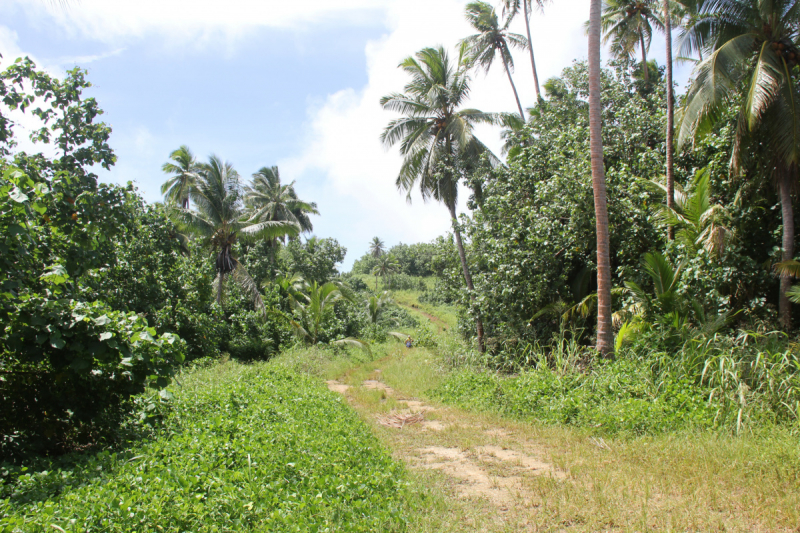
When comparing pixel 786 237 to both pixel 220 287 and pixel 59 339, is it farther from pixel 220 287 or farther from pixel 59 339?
pixel 220 287

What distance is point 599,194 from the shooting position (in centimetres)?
897

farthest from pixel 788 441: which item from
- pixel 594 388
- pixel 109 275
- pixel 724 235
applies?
pixel 109 275

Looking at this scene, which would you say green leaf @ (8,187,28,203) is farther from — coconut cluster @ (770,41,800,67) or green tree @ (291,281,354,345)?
green tree @ (291,281,354,345)

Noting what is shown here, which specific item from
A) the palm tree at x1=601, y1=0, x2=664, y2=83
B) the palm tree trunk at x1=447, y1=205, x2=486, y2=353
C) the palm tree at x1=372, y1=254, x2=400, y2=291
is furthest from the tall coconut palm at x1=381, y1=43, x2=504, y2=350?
the palm tree at x1=372, y1=254, x2=400, y2=291

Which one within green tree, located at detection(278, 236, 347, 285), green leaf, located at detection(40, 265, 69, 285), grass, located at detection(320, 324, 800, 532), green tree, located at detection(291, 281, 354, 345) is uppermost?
green tree, located at detection(278, 236, 347, 285)

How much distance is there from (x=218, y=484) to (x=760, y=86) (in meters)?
10.7

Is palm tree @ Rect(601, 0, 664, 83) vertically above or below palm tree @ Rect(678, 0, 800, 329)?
above

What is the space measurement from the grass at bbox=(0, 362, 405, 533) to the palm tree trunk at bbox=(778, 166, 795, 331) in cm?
790

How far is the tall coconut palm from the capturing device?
1617cm

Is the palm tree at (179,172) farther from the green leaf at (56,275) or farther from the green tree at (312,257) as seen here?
the green leaf at (56,275)

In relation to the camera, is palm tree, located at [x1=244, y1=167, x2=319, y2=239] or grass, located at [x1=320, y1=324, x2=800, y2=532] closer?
grass, located at [x1=320, y1=324, x2=800, y2=532]

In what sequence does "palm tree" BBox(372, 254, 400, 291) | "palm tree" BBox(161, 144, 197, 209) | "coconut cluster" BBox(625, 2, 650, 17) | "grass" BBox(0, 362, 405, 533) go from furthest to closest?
"palm tree" BBox(372, 254, 400, 291) < "palm tree" BBox(161, 144, 197, 209) < "coconut cluster" BBox(625, 2, 650, 17) < "grass" BBox(0, 362, 405, 533)

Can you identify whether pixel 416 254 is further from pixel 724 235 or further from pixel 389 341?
pixel 724 235

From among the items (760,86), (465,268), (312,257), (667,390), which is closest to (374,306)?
(312,257)
